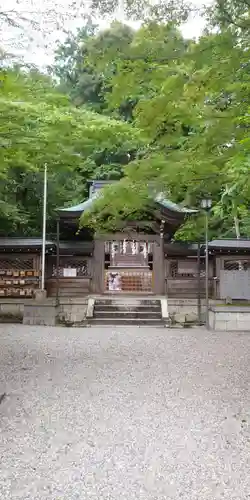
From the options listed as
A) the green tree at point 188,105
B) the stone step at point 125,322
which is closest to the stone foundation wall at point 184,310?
the stone step at point 125,322

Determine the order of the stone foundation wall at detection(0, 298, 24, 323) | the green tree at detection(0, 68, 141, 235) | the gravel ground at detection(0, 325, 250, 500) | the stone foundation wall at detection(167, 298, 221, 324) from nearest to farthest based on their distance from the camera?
1. the gravel ground at detection(0, 325, 250, 500)
2. the green tree at detection(0, 68, 141, 235)
3. the stone foundation wall at detection(167, 298, 221, 324)
4. the stone foundation wall at detection(0, 298, 24, 323)

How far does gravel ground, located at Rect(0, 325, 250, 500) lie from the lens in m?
2.83

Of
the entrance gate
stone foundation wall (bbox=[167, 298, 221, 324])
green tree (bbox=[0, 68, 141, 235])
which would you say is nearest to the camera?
green tree (bbox=[0, 68, 141, 235])

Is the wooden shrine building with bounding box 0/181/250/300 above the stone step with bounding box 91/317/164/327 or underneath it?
above

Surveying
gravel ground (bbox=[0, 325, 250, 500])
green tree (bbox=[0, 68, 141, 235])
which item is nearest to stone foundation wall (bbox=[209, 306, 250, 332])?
gravel ground (bbox=[0, 325, 250, 500])

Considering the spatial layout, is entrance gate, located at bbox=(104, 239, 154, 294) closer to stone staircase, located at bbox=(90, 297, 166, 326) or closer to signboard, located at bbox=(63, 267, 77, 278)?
signboard, located at bbox=(63, 267, 77, 278)

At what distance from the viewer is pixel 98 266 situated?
16250mm

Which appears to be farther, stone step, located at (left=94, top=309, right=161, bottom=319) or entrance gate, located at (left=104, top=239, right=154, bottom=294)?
entrance gate, located at (left=104, top=239, right=154, bottom=294)

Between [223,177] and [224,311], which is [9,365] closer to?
[223,177]

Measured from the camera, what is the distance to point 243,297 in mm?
14523

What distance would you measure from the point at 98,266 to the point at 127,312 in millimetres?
2922

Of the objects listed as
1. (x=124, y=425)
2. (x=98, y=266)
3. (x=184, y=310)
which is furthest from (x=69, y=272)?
(x=124, y=425)

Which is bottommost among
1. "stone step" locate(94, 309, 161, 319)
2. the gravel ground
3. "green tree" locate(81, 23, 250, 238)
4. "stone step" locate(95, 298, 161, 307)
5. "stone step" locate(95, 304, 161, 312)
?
the gravel ground

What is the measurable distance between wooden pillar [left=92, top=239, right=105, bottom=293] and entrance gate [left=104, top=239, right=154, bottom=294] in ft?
1.34
